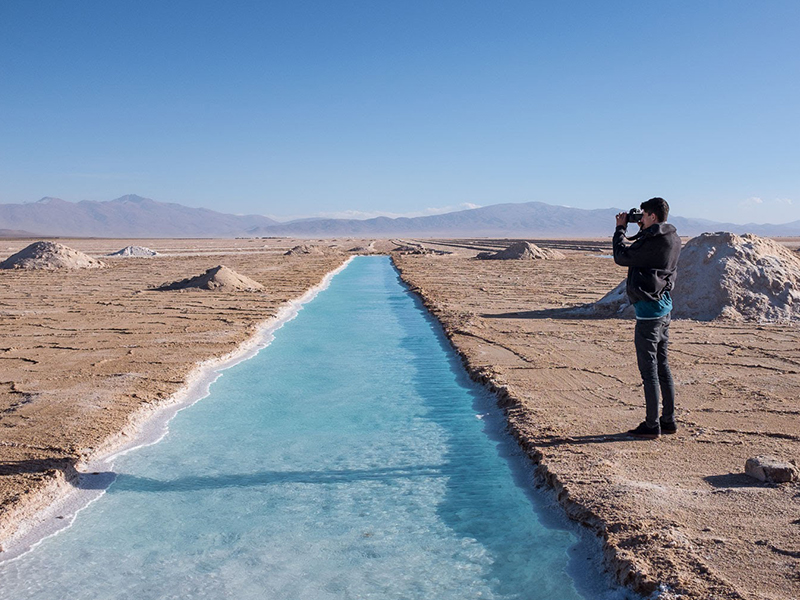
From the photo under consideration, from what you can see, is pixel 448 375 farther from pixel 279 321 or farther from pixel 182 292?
pixel 182 292

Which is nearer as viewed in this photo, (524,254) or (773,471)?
(773,471)

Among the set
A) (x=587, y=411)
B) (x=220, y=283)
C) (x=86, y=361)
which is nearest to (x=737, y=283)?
(x=587, y=411)

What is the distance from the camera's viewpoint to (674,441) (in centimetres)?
473

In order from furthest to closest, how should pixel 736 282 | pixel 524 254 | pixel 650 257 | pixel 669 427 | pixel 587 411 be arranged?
pixel 524 254 → pixel 736 282 → pixel 587 411 → pixel 669 427 → pixel 650 257

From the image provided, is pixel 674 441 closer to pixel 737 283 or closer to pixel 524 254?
pixel 737 283

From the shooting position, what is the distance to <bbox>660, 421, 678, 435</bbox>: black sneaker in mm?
4844

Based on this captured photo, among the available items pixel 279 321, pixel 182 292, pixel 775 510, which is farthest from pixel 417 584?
pixel 182 292

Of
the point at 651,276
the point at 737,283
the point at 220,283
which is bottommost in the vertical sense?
the point at 220,283

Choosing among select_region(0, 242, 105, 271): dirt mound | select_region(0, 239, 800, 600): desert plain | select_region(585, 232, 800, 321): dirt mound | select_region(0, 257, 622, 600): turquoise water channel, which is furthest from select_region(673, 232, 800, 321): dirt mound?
select_region(0, 242, 105, 271): dirt mound

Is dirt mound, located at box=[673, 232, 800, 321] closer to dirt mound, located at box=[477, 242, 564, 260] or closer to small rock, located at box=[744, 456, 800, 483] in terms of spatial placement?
small rock, located at box=[744, 456, 800, 483]

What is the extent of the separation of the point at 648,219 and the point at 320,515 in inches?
109

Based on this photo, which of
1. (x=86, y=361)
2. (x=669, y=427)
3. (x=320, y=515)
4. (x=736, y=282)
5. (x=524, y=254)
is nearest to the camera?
(x=320, y=515)

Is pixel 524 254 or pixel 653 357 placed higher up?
pixel 524 254

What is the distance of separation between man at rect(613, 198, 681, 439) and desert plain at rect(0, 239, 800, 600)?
0.60 metres
